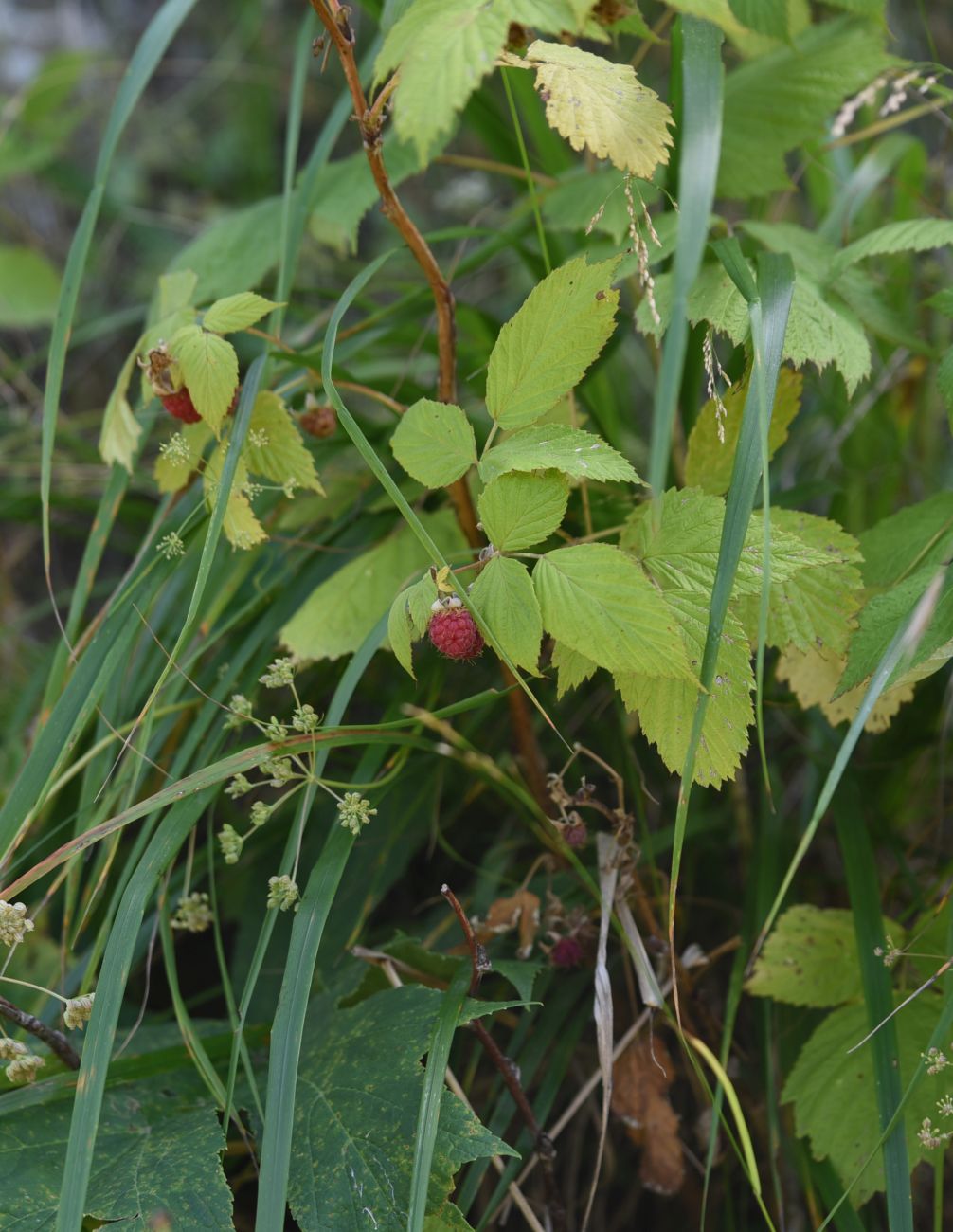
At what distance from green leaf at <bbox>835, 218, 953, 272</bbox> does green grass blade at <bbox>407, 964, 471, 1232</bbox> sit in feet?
2.40

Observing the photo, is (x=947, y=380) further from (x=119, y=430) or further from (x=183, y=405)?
(x=119, y=430)

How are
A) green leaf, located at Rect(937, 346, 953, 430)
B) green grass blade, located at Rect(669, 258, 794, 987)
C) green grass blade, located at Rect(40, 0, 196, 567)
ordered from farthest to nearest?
green grass blade, located at Rect(40, 0, 196, 567), green leaf, located at Rect(937, 346, 953, 430), green grass blade, located at Rect(669, 258, 794, 987)

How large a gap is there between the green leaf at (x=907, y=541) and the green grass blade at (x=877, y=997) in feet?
0.93

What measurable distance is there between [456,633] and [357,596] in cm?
28

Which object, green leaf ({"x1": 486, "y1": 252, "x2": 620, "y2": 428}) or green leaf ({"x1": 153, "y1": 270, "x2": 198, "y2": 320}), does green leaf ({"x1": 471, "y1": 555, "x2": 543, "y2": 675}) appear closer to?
green leaf ({"x1": 486, "y1": 252, "x2": 620, "y2": 428})

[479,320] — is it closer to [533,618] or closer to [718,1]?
[718,1]

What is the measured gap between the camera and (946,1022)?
728mm

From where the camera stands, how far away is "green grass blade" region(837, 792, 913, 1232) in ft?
2.46

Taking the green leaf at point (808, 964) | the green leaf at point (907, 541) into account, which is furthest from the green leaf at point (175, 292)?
the green leaf at point (808, 964)

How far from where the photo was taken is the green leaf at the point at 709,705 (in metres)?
0.71

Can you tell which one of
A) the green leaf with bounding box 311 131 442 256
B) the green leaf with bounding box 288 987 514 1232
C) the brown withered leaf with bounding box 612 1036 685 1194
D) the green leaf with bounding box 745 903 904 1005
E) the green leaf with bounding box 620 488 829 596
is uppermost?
the green leaf with bounding box 311 131 442 256

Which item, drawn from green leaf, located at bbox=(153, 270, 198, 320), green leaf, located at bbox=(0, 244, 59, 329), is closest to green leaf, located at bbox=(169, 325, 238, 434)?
green leaf, located at bbox=(153, 270, 198, 320)

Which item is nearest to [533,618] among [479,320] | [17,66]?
[479,320]

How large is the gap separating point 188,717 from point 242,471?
39cm
